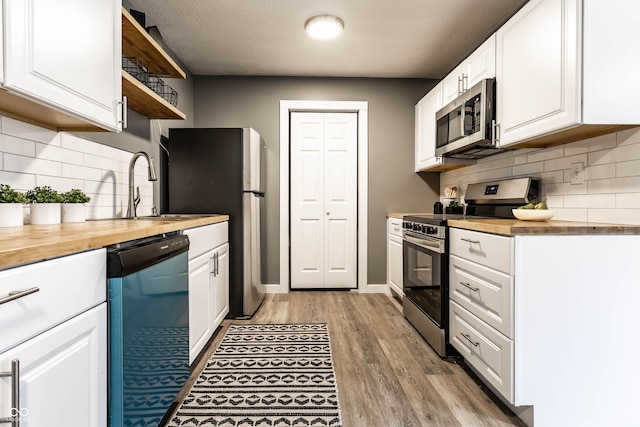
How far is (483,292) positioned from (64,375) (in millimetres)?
1794

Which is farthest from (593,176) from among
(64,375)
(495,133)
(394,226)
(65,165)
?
(65,165)

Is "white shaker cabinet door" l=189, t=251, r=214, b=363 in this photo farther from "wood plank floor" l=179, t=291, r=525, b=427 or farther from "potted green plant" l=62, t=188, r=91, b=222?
"potted green plant" l=62, t=188, r=91, b=222

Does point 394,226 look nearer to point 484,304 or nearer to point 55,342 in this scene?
point 484,304

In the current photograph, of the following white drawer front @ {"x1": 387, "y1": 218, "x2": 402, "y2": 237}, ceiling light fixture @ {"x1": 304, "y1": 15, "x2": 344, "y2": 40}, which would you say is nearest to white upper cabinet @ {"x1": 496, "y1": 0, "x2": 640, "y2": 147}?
ceiling light fixture @ {"x1": 304, "y1": 15, "x2": 344, "y2": 40}

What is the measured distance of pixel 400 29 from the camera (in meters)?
2.88

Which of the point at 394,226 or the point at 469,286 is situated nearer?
the point at 469,286

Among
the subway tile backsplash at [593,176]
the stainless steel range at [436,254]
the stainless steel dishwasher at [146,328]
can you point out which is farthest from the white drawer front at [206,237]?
the subway tile backsplash at [593,176]

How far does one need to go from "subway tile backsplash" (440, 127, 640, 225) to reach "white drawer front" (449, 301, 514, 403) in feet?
2.79

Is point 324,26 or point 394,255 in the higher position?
point 324,26

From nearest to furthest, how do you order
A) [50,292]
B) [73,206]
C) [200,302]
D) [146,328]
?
1. [50,292]
2. [146,328]
3. [73,206]
4. [200,302]

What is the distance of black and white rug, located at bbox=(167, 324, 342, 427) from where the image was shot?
5.48 ft

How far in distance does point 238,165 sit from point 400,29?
1738 mm

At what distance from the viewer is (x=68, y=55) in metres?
1.42

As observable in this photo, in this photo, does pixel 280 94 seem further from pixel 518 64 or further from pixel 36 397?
pixel 36 397
